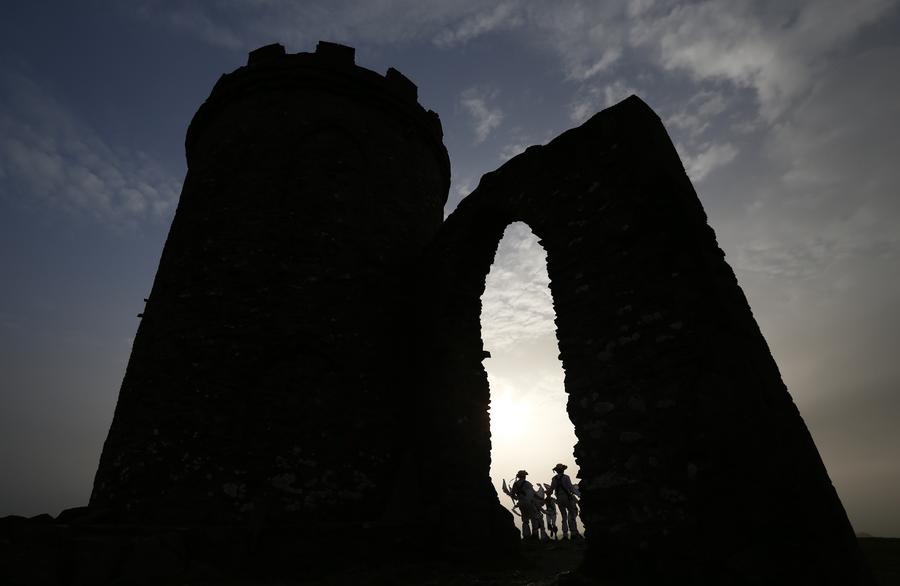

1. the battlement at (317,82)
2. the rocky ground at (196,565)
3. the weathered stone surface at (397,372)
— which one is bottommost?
the rocky ground at (196,565)

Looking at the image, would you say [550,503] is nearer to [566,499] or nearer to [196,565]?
[566,499]

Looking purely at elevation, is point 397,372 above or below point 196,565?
above

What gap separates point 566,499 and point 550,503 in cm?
94

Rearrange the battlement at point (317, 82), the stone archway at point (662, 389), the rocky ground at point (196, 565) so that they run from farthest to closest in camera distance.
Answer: the battlement at point (317, 82)
the rocky ground at point (196, 565)
the stone archway at point (662, 389)

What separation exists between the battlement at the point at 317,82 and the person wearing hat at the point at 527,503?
9125 mm

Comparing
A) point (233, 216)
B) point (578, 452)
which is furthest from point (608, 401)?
point (233, 216)

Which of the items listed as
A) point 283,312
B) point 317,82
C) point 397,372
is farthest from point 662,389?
point 317,82

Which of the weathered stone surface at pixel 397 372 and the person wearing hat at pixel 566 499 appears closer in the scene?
the weathered stone surface at pixel 397 372

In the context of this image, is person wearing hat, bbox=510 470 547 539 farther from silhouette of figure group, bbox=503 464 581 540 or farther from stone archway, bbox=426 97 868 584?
stone archway, bbox=426 97 868 584

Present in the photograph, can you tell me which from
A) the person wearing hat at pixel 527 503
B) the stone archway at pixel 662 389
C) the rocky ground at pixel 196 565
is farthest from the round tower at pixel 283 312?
the person wearing hat at pixel 527 503

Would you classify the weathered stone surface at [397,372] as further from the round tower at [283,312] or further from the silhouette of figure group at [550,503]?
the silhouette of figure group at [550,503]

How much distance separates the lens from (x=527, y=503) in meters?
12.5

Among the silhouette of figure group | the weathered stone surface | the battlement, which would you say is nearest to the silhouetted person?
the silhouette of figure group

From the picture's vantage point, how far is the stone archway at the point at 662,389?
3574 millimetres
